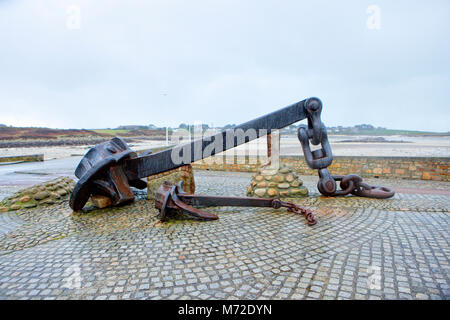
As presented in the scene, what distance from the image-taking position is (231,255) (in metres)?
2.91

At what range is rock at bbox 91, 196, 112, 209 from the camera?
478cm

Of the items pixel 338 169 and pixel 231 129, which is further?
pixel 338 169

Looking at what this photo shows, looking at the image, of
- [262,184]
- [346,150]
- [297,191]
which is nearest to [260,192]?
[262,184]

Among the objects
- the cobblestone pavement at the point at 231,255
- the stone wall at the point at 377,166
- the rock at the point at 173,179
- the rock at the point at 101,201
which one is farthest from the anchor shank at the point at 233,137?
the stone wall at the point at 377,166

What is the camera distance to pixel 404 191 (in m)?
6.36

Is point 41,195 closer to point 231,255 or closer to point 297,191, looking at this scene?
point 231,255

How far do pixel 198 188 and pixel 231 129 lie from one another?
2.98m

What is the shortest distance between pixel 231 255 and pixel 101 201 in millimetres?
2879

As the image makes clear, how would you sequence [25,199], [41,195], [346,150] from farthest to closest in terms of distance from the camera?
[346,150], [41,195], [25,199]

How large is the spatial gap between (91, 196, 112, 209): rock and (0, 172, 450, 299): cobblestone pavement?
158mm

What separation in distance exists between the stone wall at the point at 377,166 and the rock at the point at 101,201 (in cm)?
602

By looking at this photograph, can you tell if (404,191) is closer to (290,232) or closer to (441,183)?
(441,183)

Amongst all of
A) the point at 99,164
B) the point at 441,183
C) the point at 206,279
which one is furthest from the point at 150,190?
the point at 441,183

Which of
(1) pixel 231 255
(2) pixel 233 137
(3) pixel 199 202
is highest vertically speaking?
(2) pixel 233 137
